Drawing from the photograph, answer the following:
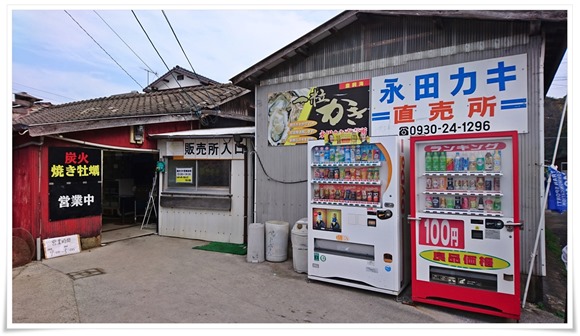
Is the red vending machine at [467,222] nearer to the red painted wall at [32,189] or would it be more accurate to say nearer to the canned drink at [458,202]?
the canned drink at [458,202]

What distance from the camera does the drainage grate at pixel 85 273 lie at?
5.47m

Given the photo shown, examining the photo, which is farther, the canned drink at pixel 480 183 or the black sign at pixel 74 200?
the black sign at pixel 74 200

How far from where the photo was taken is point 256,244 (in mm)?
6199

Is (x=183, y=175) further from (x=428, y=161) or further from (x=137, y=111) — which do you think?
(x=428, y=161)

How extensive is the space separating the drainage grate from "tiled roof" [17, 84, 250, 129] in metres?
3.42

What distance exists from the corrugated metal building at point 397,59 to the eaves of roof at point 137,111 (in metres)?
2.73

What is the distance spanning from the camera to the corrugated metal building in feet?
14.2

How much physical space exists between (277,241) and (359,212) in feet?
6.54

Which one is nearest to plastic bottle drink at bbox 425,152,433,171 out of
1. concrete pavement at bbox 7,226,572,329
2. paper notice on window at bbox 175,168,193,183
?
concrete pavement at bbox 7,226,572,329

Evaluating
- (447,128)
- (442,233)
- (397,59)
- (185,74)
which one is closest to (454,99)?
(447,128)

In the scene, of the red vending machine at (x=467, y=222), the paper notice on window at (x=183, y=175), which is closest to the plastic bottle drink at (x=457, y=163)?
the red vending machine at (x=467, y=222)

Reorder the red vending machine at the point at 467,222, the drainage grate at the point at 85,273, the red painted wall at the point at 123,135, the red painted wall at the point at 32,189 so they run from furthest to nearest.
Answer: the red painted wall at the point at 123,135 < the red painted wall at the point at 32,189 < the drainage grate at the point at 85,273 < the red vending machine at the point at 467,222

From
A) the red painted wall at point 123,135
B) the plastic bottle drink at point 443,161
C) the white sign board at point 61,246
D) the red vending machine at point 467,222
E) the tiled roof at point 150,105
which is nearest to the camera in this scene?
the red vending machine at point 467,222
